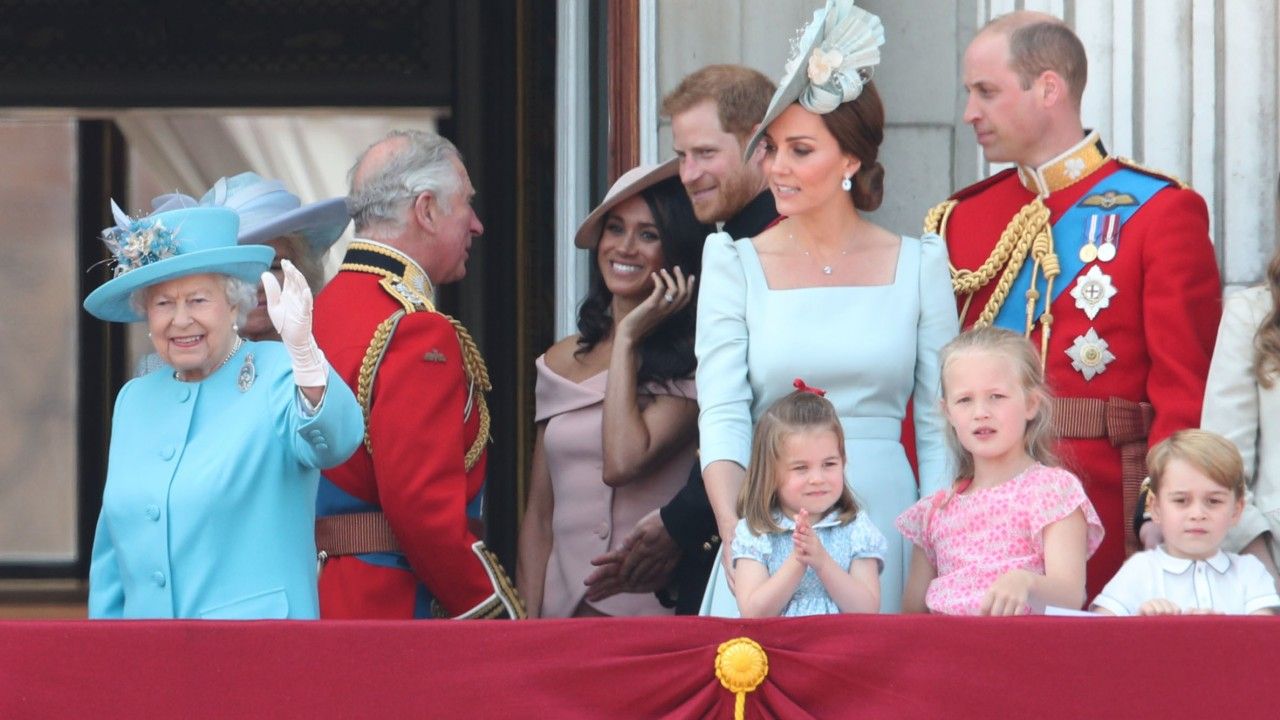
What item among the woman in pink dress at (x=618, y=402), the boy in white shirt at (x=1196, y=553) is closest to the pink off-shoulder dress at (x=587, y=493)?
the woman in pink dress at (x=618, y=402)

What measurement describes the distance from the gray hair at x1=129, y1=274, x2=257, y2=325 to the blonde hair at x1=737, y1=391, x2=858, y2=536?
0.96 meters

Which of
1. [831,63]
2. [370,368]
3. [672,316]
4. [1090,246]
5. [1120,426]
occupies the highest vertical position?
[831,63]

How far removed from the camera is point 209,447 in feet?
12.4

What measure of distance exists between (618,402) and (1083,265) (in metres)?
0.96

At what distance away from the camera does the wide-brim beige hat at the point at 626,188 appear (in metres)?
4.67

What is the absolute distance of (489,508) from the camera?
7.17m

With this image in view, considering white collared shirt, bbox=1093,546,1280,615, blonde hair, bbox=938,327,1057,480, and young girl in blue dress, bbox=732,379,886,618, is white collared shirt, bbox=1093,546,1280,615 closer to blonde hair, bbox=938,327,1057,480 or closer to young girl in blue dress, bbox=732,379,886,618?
blonde hair, bbox=938,327,1057,480

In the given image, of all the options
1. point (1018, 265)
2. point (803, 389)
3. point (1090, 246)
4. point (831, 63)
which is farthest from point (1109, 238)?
point (803, 389)

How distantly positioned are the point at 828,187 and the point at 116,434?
1.32m

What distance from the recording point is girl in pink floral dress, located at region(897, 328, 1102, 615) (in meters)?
3.52

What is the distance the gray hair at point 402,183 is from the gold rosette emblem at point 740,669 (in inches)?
59.2

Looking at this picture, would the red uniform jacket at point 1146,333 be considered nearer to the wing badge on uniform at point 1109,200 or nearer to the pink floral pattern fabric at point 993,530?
the wing badge on uniform at point 1109,200

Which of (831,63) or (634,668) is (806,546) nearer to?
(634,668)

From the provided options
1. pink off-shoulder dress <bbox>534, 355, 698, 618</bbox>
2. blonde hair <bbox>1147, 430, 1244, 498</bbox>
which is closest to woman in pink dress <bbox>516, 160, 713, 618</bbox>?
pink off-shoulder dress <bbox>534, 355, 698, 618</bbox>
